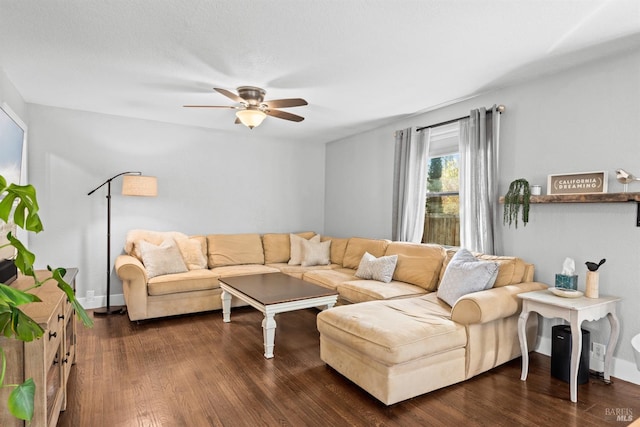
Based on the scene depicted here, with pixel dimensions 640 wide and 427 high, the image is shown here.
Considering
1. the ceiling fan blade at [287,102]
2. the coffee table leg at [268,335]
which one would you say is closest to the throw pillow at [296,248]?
the coffee table leg at [268,335]

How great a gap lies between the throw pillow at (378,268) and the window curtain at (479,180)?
786mm

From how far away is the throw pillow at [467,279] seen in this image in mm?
2930

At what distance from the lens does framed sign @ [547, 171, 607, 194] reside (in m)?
2.76

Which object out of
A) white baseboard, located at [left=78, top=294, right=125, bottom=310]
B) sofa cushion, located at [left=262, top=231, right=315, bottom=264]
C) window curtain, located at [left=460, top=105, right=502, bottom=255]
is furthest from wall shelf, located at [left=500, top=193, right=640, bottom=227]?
white baseboard, located at [left=78, top=294, right=125, bottom=310]

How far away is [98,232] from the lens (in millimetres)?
4512

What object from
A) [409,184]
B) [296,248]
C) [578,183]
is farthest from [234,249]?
[578,183]

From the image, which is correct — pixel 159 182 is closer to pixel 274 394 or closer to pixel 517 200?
pixel 274 394

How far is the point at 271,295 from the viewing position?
10.7 feet

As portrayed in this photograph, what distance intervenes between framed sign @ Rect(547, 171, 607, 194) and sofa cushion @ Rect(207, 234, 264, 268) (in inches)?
146

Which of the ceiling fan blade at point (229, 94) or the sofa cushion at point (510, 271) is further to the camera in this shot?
the sofa cushion at point (510, 271)

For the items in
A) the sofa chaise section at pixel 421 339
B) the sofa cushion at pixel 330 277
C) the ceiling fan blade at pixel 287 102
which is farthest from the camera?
the sofa cushion at pixel 330 277

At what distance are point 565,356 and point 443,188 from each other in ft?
7.09

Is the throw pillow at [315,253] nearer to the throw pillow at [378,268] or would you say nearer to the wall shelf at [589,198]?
the throw pillow at [378,268]

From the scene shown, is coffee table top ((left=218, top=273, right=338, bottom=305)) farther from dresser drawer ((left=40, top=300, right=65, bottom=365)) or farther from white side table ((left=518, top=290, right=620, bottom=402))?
white side table ((left=518, top=290, right=620, bottom=402))
